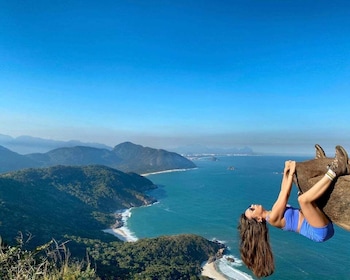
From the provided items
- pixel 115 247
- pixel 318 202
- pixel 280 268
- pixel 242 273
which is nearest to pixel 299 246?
pixel 280 268

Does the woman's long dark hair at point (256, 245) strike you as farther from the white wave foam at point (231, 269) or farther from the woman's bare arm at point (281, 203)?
the white wave foam at point (231, 269)

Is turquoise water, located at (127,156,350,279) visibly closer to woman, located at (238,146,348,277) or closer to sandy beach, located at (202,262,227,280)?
sandy beach, located at (202,262,227,280)

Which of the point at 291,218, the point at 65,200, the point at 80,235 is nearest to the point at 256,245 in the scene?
the point at 291,218

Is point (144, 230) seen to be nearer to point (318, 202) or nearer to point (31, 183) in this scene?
point (31, 183)

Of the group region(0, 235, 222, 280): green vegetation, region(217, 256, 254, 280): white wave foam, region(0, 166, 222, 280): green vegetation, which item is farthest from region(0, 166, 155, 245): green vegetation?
region(217, 256, 254, 280): white wave foam

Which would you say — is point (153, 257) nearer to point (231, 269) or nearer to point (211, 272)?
point (211, 272)

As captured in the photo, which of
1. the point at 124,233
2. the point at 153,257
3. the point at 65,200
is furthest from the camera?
the point at 65,200

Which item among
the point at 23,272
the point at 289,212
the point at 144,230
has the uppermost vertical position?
the point at 289,212

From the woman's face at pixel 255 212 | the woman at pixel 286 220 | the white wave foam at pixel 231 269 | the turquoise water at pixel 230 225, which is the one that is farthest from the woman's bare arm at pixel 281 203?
the turquoise water at pixel 230 225
